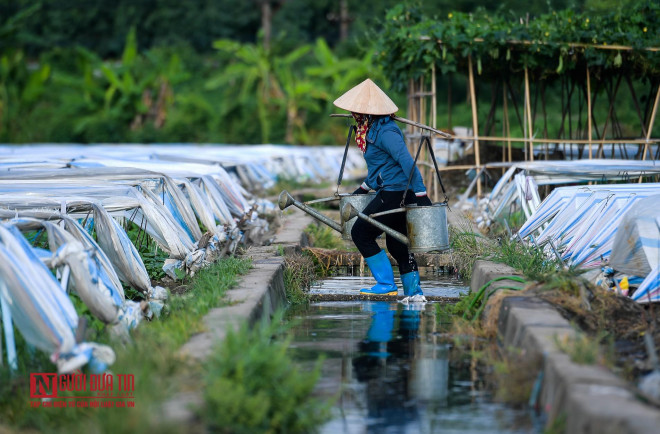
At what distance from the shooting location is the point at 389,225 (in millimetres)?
8273

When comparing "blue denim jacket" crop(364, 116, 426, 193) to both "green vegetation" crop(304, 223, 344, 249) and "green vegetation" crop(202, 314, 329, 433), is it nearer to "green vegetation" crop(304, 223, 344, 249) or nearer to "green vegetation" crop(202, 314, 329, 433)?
"green vegetation" crop(304, 223, 344, 249)

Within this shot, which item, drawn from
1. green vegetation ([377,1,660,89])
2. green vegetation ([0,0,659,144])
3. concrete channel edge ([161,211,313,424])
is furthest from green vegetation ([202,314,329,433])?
A: green vegetation ([0,0,659,144])

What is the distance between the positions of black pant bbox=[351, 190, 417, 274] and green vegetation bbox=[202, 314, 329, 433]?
11.9 ft

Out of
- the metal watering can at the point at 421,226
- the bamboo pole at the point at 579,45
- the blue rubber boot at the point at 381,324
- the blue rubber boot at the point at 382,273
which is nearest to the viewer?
the blue rubber boot at the point at 381,324

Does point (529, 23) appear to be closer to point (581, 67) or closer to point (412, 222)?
point (581, 67)

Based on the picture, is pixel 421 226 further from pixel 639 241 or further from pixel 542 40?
pixel 542 40

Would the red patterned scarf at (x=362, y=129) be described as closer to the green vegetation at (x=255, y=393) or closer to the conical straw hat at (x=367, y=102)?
the conical straw hat at (x=367, y=102)

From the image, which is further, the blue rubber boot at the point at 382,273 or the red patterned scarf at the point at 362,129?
the blue rubber boot at the point at 382,273

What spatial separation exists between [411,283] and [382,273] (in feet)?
0.97

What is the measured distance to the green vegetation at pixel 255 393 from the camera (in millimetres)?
4199

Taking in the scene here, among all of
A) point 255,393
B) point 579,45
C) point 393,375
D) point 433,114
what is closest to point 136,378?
point 255,393

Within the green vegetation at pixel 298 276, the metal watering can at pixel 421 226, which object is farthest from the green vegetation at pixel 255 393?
the green vegetation at pixel 298 276

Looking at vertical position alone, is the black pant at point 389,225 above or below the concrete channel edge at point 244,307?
above

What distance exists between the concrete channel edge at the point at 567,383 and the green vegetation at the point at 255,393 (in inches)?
44.6
